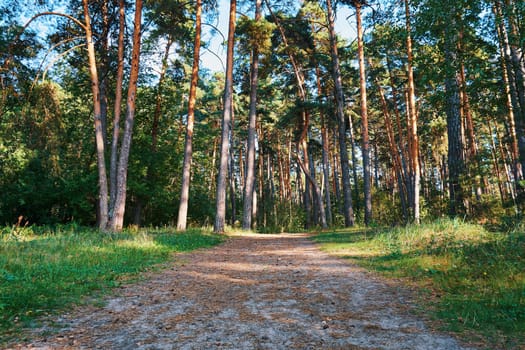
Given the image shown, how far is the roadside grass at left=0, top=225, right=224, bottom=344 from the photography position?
12.5ft

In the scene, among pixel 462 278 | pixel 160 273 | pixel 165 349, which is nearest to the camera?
pixel 165 349

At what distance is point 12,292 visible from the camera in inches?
162

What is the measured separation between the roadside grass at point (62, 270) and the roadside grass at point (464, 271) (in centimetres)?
446

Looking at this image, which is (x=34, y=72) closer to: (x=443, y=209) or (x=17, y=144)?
(x=17, y=144)

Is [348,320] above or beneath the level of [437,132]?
beneath

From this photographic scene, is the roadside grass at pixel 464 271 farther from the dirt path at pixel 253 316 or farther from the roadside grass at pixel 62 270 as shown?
the roadside grass at pixel 62 270

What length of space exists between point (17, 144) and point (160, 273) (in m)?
15.2

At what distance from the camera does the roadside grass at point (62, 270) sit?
3809 mm

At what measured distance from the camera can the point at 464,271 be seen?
513cm

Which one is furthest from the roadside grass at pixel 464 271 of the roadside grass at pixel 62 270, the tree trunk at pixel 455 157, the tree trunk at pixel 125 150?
the tree trunk at pixel 125 150

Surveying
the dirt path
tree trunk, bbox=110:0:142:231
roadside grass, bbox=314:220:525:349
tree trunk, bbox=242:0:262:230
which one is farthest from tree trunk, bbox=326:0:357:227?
the dirt path

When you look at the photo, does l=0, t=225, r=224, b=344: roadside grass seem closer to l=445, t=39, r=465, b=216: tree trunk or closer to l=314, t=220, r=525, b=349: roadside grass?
l=314, t=220, r=525, b=349: roadside grass

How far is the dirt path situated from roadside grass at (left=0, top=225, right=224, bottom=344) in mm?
429

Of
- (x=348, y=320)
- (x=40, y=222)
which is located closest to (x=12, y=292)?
(x=348, y=320)
